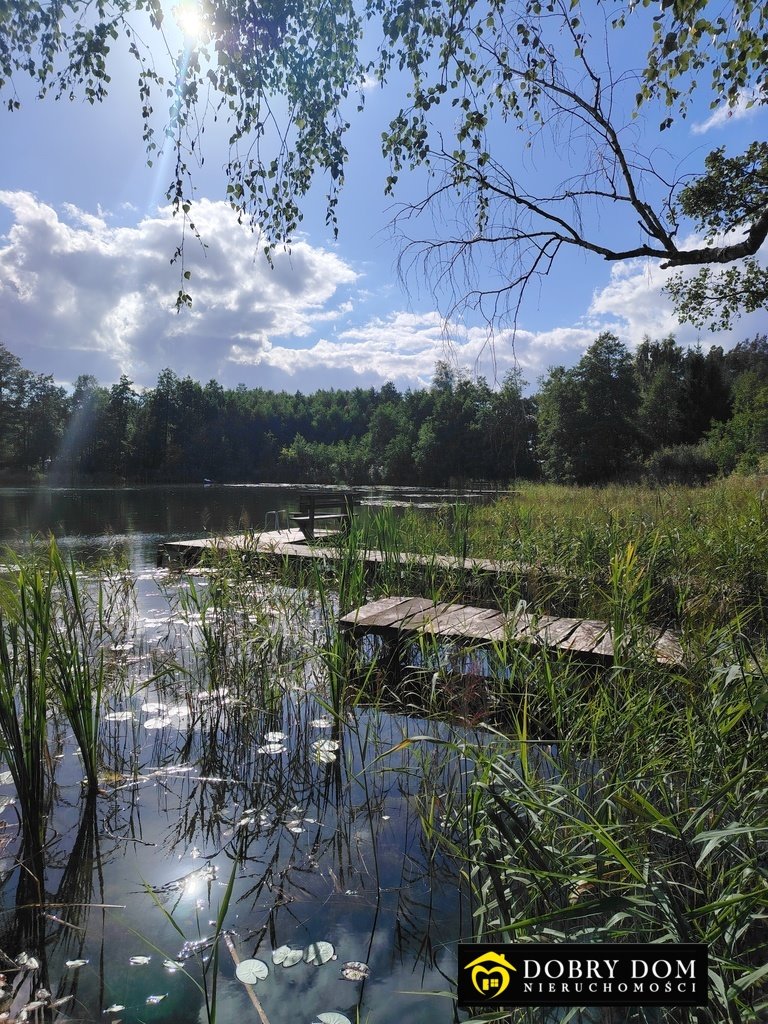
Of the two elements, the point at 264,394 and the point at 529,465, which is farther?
the point at 264,394

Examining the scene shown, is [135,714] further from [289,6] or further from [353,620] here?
[289,6]

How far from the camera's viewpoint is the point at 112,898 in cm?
228

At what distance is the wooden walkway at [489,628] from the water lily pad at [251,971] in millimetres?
1614

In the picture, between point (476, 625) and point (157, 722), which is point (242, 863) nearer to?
point (157, 722)

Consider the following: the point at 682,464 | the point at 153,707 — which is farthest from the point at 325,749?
the point at 682,464

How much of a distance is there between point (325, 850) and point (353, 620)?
1.87m

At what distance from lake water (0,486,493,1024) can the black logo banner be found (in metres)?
0.39

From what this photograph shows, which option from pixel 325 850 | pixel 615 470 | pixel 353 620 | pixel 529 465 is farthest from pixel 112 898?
pixel 529 465

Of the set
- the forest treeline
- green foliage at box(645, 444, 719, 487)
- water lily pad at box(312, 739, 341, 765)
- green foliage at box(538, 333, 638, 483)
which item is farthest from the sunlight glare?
green foliage at box(538, 333, 638, 483)

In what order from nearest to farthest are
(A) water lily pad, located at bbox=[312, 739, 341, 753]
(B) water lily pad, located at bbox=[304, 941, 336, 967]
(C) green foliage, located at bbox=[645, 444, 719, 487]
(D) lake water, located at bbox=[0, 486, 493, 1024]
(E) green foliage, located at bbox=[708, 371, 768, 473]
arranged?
(D) lake water, located at bbox=[0, 486, 493, 1024] < (B) water lily pad, located at bbox=[304, 941, 336, 967] < (A) water lily pad, located at bbox=[312, 739, 341, 753] < (E) green foliage, located at bbox=[708, 371, 768, 473] < (C) green foliage, located at bbox=[645, 444, 719, 487]

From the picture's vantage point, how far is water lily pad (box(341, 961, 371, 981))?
6.27ft

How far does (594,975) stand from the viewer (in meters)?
1.23

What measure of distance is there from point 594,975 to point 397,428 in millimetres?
69596

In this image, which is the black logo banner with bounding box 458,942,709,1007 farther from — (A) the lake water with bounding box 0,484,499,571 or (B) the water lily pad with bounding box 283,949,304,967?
(A) the lake water with bounding box 0,484,499,571
